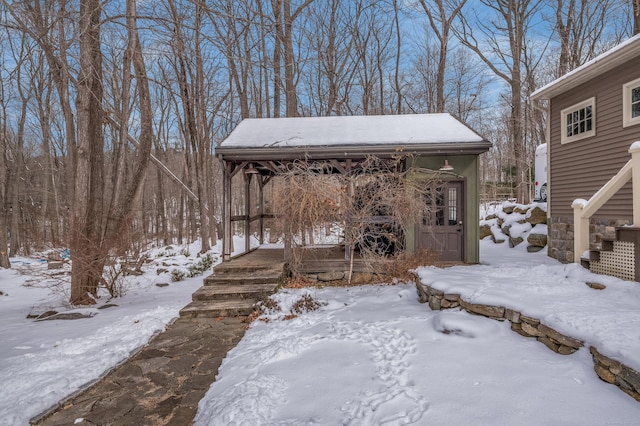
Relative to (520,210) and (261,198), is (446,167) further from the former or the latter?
(520,210)

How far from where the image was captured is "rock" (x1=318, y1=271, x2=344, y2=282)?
6.96 meters

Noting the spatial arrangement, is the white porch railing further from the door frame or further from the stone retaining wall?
the door frame

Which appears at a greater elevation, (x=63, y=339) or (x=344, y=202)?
(x=344, y=202)

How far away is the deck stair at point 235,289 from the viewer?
477 centimetres

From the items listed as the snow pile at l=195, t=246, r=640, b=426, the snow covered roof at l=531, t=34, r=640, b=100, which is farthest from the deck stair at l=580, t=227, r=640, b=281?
the snow covered roof at l=531, t=34, r=640, b=100

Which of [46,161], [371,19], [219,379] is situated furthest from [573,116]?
[46,161]

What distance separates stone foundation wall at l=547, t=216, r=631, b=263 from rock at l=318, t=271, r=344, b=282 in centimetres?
519

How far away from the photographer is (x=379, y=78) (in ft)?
57.3

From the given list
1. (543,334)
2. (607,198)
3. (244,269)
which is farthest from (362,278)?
(607,198)

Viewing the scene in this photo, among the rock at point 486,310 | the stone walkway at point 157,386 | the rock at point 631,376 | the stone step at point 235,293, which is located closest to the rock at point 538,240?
the rock at point 486,310

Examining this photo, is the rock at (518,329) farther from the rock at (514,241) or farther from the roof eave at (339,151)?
the rock at (514,241)

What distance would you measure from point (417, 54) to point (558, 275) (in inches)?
655

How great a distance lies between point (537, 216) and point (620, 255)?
5941 millimetres

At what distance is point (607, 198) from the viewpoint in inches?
181
